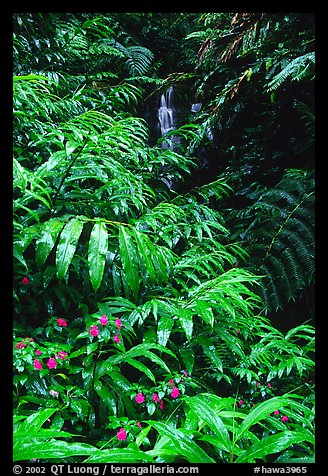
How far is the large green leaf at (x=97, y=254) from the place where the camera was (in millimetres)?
836

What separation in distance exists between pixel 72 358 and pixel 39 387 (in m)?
0.14

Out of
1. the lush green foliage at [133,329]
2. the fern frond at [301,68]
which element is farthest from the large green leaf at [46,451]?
the fern frond at [301,68]

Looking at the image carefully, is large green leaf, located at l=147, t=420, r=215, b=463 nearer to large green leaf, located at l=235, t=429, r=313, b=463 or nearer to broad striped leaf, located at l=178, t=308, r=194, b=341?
large green leaf, located at l=235, t=429, r=313, b=463

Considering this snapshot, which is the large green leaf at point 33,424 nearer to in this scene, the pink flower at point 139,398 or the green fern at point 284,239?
the pink flower at point 139,398

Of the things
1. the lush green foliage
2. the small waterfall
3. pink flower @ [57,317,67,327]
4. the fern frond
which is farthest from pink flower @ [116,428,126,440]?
the small waterfall

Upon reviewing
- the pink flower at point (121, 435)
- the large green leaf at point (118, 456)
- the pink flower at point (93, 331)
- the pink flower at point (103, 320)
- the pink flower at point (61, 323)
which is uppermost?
the pink flower at point (103, 320)

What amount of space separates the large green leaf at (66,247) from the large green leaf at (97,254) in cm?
5

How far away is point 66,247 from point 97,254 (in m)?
0.09

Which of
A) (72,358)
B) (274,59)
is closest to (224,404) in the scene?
(72,358)

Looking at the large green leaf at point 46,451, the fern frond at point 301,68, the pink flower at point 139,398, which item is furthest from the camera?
the fern frond at point 301,68

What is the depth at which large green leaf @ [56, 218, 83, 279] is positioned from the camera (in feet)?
2.77

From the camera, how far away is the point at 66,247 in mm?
868

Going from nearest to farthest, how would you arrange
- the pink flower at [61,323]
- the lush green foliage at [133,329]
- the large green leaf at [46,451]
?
the large green leaf at [46,451]
the lush green foliage at [133,329]
the pink flower at [61,323]
